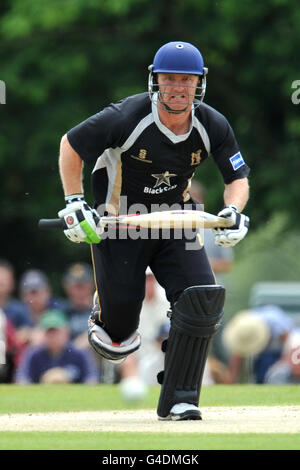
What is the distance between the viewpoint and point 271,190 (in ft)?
47.8

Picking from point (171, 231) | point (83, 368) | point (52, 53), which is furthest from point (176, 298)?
point (52, 53)

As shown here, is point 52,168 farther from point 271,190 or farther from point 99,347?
point 99,347

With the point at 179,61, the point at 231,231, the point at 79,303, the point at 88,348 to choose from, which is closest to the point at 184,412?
the point at 231,231

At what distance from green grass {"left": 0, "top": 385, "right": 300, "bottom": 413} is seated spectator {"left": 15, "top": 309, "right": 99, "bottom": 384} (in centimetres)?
91

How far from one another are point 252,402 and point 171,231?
170cm

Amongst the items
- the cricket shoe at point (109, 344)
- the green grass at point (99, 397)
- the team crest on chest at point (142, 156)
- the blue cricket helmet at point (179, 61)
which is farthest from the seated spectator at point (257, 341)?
the blue cricket helmet at point (179, 61)

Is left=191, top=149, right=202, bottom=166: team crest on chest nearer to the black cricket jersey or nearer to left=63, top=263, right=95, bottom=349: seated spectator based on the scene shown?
the black cricket jersey

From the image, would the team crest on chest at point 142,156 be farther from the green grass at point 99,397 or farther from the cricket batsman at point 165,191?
the green grass at point 99,397

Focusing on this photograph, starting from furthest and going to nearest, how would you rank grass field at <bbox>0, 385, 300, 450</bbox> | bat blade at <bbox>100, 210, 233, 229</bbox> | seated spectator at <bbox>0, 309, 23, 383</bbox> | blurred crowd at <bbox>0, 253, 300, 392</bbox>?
seated spectator at <bbox>0, 309, 23, 383</bbox>
blurred crowd at <bbox>0, 253, 300, 392</bbox>
bat blade at <bbox>100, 210, 233, 229</bbox>
grass field at <bbox>0, 385, 300, 450</bbox>

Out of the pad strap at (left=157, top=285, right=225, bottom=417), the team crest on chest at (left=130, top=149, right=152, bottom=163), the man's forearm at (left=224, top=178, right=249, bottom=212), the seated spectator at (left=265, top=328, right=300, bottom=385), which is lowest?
the pad strap at (left=157, top=285, right=225, bottom=417)

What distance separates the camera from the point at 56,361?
10320 mm

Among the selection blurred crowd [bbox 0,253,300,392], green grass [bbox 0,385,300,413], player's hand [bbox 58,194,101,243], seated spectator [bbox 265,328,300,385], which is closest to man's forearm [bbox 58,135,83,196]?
player's hand [bbox 58,194,101,243]

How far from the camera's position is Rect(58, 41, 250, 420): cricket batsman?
6508mm

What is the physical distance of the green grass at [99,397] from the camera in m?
7.84
